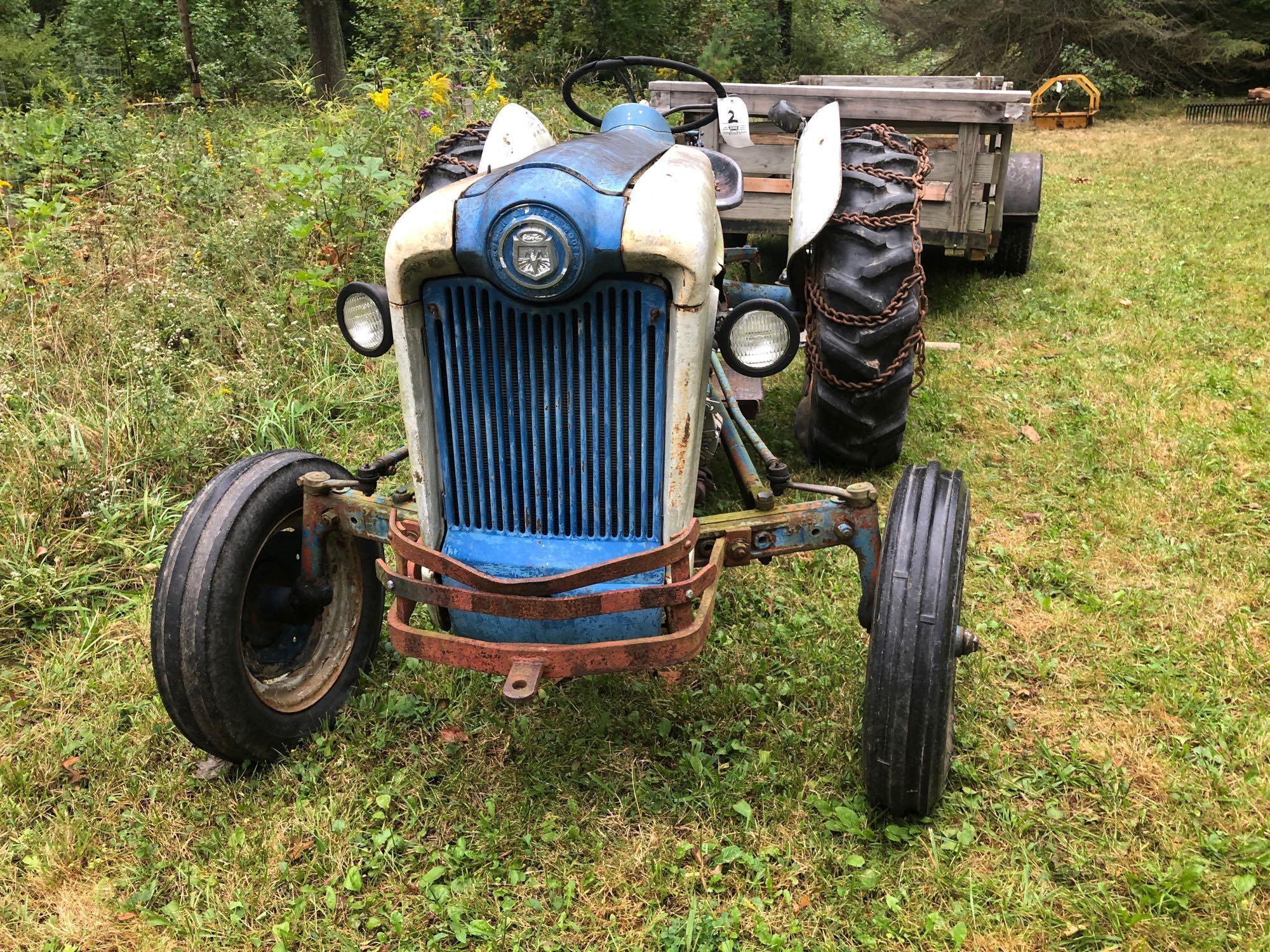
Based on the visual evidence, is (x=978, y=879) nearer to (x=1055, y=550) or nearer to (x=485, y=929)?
(x=485, y=929)

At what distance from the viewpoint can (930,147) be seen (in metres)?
6.11

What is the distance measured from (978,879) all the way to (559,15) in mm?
16330

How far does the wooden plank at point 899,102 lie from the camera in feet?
18.2

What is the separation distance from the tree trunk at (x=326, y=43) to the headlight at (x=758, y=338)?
10414 mm

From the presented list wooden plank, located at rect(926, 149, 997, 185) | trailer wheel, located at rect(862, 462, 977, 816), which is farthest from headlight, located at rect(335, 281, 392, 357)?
wooden plank, located at rect(926, 149, 997, 185)

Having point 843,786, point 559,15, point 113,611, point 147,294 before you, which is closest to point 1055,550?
point 843,786

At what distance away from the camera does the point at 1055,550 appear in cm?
375

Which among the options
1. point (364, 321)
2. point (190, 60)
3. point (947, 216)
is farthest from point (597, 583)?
point (190, 60)

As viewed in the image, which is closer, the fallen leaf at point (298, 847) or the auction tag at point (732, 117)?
the fallen leaf at point (298, 847)

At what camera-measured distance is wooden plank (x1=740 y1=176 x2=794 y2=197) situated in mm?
5875

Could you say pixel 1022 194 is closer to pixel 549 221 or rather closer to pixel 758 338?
pixel 758 338

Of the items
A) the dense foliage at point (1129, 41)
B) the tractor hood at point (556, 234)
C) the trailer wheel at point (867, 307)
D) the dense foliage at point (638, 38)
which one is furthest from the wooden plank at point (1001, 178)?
the dense foliage at point (1129, 41)

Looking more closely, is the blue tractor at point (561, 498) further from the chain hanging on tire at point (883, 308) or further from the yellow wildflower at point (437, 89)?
the yellow wildflower at point (437, 89)

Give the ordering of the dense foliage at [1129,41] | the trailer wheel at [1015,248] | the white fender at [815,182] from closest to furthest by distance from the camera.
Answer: the white fender at [815,182]
the trailer wheel at [1015,248]
the dense foliage at [1129,41]
